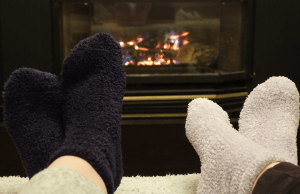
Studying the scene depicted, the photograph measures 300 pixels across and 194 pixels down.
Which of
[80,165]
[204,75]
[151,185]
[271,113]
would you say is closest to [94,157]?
[80,165]

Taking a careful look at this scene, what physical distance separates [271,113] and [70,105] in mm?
494

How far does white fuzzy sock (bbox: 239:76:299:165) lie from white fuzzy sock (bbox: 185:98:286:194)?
0.10 meters

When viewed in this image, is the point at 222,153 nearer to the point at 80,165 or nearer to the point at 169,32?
the point at 80,165

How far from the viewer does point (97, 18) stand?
1.50m

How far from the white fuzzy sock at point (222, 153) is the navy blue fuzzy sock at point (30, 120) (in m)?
0.31

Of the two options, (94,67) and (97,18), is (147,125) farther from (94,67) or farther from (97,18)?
(94,67)

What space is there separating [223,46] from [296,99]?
78 cm

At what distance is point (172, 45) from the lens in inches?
60.7

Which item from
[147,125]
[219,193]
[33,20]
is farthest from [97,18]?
[219,193]

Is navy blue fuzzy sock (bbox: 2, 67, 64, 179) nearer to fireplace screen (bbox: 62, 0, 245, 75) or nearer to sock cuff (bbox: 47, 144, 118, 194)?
sock cuff (bbox: 47, 144, 118, 194)

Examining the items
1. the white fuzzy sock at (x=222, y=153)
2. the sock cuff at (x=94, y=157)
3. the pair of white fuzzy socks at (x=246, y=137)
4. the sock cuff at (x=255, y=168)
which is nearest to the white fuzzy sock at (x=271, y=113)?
the pair of white fuzzy socks at (x=246, y=137)

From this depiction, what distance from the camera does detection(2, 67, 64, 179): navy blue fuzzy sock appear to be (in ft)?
2.07

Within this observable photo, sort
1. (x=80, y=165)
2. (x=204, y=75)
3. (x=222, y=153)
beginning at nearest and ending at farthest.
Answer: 1. (x=80, y=165)
2. (x=222, y=153)
3. (x=204, y=75)

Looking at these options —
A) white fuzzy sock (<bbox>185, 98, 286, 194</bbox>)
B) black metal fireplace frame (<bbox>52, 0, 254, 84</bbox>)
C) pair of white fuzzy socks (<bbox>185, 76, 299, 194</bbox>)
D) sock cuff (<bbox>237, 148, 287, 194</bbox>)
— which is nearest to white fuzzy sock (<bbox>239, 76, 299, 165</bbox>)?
pair of white fuzzy socks (<bbox>185, 76, 299, 194</bbox>)
